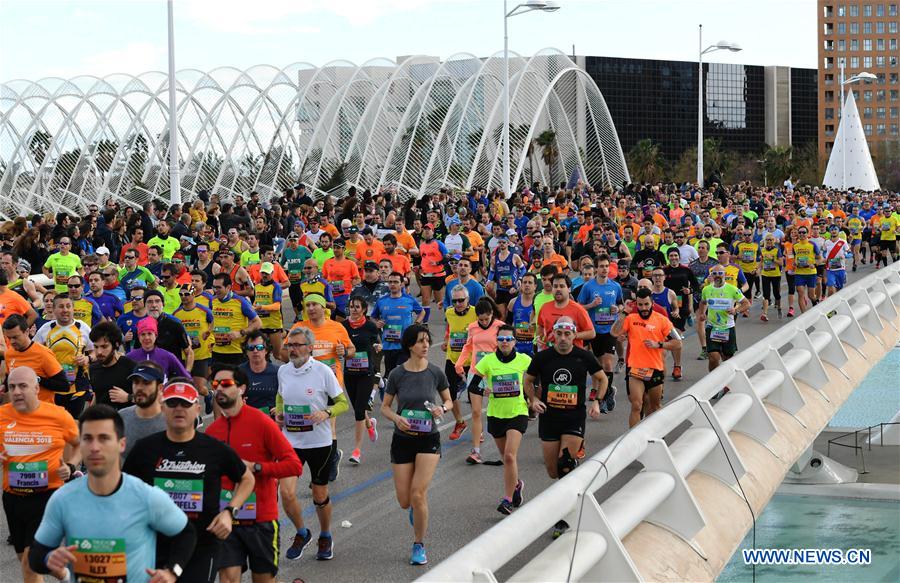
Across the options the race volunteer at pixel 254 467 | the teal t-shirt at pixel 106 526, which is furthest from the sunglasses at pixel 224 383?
the teal t-shirt at pixel 106 526

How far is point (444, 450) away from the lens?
12125mm

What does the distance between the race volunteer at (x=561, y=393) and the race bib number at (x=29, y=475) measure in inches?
150

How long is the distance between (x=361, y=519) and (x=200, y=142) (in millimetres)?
45883

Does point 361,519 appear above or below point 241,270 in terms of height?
below

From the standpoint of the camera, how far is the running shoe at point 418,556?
325 inches

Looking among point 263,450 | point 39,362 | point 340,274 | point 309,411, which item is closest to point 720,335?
point 340,274

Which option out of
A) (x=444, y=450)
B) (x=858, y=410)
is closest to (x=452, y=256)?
(x=444, y=450)

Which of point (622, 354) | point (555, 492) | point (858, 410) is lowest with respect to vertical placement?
point (858, 410)

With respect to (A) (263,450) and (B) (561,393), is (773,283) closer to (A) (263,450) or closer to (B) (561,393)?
(B) (561,393)

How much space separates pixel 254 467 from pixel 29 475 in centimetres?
156

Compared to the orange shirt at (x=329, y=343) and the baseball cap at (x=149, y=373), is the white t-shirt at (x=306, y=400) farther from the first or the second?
the orange shirt at (x=329, y=343)

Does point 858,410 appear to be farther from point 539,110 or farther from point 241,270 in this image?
point 241,270

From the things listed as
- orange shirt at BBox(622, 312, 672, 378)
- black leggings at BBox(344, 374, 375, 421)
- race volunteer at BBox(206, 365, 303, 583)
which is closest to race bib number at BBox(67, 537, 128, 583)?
race volunteer at BBox(206, 365, 303, 583)

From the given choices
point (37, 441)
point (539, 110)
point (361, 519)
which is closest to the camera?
point (37, 441)
